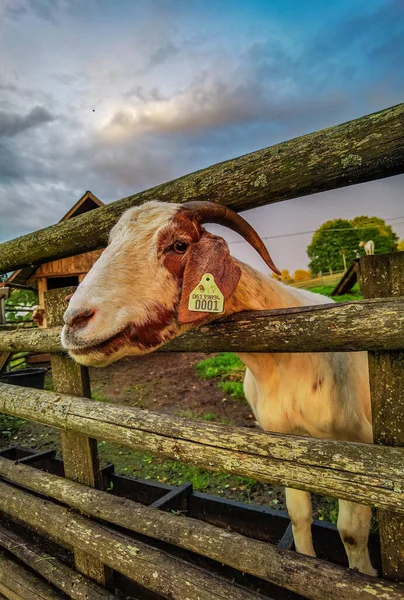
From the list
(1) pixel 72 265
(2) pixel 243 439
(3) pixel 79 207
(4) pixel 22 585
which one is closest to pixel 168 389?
(4) pixel 22 585

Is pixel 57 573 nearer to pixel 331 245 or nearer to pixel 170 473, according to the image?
pixel 170 473

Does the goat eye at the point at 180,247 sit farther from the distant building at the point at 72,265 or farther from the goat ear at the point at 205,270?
the distant building at the point at 72,265

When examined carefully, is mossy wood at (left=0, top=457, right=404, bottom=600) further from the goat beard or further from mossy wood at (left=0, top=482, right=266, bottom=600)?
the goat beard

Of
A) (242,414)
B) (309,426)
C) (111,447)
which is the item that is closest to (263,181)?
(309,426)

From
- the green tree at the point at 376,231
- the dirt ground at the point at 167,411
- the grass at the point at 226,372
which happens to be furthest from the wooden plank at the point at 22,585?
the green tree at the point at 376,231

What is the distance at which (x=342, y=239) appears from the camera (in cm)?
5050

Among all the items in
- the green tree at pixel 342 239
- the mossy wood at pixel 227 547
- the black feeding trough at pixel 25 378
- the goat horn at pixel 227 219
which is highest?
the green tree at pixel 342 239

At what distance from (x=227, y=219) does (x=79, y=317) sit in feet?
2.83

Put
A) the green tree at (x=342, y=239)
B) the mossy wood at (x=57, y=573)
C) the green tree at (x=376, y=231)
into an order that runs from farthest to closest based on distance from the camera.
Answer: the green tree at (x=342, y=239)
the green tree at (x=376, y=231)
the mossy wood at (x=57, y=573)

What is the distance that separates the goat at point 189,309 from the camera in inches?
60.3

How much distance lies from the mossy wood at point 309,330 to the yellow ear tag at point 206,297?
0.21m

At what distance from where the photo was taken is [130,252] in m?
1.70

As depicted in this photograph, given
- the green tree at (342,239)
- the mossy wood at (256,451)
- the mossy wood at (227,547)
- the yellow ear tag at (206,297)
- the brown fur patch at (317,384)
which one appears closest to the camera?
the mossy wood at (256,451)

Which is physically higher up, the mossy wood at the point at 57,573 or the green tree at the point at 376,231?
the green tree at the point at 376,231
